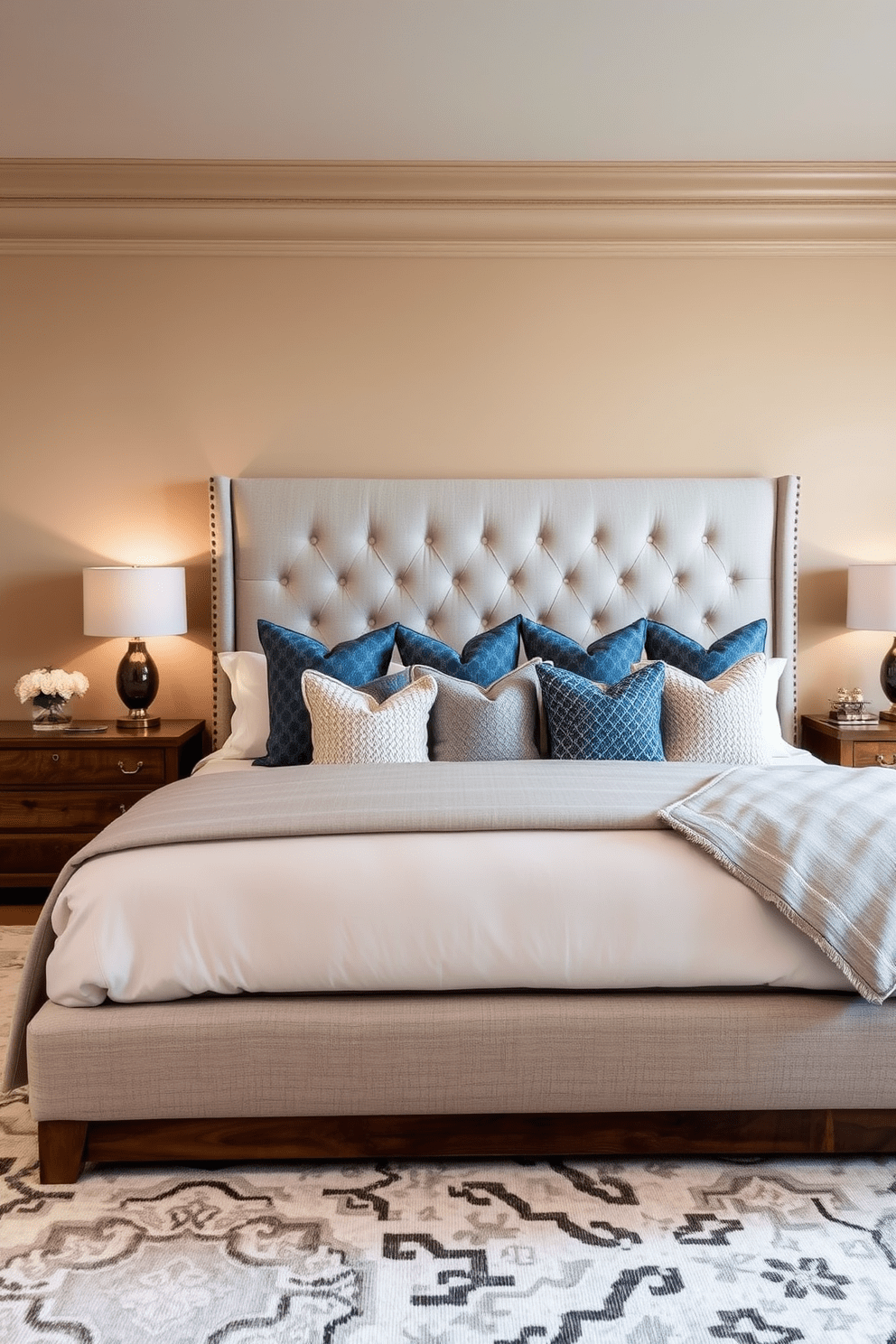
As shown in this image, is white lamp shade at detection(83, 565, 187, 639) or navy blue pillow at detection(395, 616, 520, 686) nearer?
navy blue pillow at detection(395, 616, 520, 686)

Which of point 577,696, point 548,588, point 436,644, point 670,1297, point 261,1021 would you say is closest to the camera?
point 670,1297

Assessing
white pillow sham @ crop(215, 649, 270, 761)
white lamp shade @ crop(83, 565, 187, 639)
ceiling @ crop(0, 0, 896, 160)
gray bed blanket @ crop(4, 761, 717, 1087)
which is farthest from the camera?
white lamp shade @ crop(83, 565, 187, 639)

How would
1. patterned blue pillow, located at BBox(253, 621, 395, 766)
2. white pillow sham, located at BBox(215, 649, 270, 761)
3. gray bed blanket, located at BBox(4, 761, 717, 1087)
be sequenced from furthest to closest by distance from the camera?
white pillow sham, located at BBox(215, 649, 270, 761) < patterned blue pillow, located at BBox(253, 621, 395, 766) < gray bed blanket, located at BBox(4, 761, 717, 1087)

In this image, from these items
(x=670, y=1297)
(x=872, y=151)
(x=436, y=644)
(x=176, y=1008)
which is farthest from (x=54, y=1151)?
(x=872, y=151)

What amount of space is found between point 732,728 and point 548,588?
107 centimetres

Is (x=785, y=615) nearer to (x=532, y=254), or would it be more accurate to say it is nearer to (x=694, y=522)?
(x=694, y=522)

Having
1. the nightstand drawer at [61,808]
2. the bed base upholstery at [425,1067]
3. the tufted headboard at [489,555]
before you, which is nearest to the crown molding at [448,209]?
the tufted headboard at [489,555]

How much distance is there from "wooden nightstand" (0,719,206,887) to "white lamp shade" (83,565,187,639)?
40 centimetres

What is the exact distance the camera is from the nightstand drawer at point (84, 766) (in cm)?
371

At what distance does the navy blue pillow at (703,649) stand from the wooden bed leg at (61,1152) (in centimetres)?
235

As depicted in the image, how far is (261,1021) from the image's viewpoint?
1977 mm

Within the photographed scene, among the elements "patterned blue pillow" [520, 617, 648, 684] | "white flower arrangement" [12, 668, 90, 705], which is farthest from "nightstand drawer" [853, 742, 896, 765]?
"white flower arrangement" [12, 668, 90, 705]

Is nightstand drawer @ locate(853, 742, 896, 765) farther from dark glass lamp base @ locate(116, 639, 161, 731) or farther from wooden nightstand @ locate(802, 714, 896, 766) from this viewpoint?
dark glass lamp base @ locate(116, 639, 161, 731)

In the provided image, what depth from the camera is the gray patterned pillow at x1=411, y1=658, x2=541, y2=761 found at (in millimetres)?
3182
